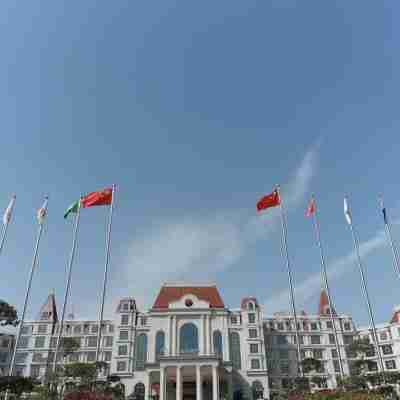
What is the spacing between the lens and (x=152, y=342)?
58438 mm

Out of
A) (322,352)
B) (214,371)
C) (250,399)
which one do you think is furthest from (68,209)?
(322,352)

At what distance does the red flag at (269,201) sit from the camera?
125ft

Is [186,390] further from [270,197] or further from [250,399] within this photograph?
[270,197]

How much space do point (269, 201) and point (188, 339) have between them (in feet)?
103

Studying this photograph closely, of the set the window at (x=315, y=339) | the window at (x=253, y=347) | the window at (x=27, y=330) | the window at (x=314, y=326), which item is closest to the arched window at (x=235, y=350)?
the window at (x=253, y=347)

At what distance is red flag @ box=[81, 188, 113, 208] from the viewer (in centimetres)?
3509

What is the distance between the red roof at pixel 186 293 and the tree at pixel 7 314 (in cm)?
3350

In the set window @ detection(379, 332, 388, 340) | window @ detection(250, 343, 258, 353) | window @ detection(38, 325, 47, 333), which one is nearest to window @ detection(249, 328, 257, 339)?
window @ detection(250, 343, 258, 353)

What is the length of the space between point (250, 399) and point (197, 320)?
14092 mm

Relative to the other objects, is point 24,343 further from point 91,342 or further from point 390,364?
point 390,364

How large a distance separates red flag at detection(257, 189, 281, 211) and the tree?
24.4 meters

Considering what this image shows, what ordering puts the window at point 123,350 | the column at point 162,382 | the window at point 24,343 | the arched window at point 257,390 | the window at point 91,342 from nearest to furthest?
the column at point 162,382 < the arched window at point 257,390 < the window at point 123,350 < the window at point 24,343 < the window at point 91,342

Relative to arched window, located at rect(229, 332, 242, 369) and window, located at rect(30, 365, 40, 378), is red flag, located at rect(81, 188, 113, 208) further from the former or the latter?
window, located at rect(30, 365, 40, 378)

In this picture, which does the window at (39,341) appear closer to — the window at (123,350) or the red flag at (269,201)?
the window at (123,350)
